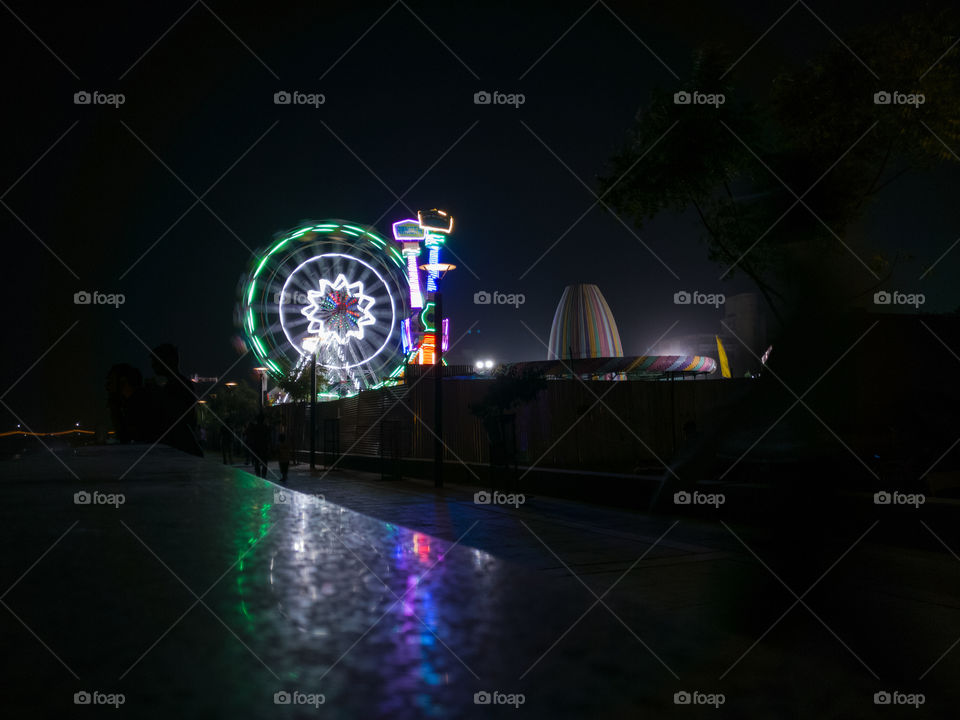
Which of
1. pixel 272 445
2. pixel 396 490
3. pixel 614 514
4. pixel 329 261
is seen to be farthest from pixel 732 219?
pixel 329 261

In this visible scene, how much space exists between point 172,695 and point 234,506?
0.72 meters

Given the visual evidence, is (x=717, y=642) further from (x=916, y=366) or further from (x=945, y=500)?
(x=945, y=500)

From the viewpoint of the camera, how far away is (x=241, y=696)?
51 cm

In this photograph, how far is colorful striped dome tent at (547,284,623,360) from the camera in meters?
80.8
